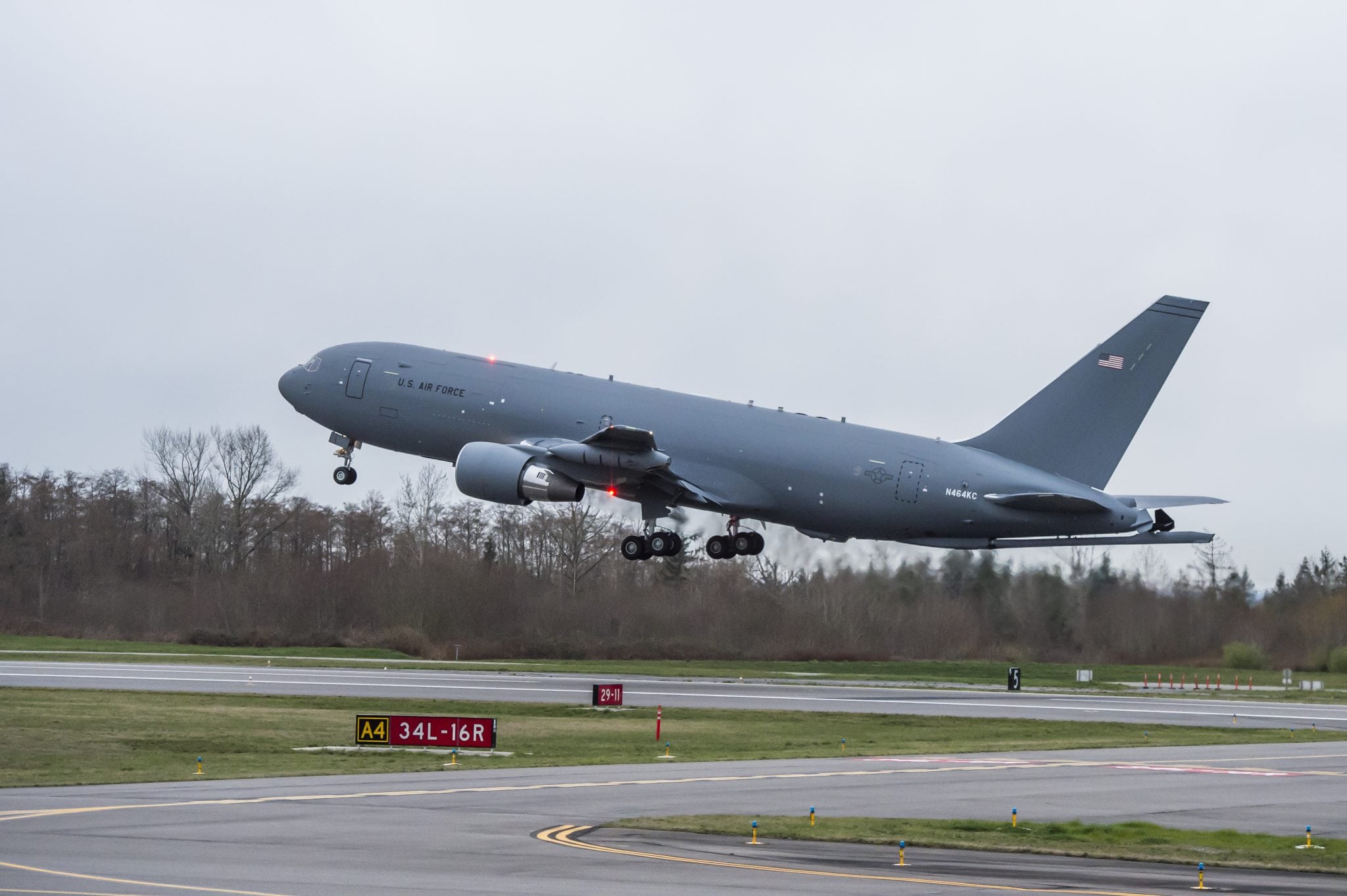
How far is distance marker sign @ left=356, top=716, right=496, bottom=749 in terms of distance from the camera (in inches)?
1193

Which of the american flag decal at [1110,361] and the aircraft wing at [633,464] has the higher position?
the american flag decal at [1110,361]

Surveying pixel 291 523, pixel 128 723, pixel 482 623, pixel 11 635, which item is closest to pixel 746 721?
pixel 128 723

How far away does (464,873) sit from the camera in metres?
14.9

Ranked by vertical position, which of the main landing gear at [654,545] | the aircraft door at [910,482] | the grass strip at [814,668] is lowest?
the grass strip at [814,668]

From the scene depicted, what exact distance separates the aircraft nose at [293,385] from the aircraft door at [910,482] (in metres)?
21.3

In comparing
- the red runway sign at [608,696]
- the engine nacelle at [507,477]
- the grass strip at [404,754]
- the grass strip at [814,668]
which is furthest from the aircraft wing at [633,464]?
the grass strip at [814,668]

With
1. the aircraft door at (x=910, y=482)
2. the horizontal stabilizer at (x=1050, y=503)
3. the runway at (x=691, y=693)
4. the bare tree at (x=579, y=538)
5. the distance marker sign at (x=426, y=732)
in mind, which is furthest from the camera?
the bare tree at (x=579, y=538)

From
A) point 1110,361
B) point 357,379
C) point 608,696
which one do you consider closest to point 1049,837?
point 608,696

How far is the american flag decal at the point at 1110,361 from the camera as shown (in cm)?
4500

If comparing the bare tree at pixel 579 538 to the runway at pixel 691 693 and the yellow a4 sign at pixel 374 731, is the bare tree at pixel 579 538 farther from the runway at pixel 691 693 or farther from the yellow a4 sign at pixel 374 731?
the yellow a4 sign at pixel 374 731

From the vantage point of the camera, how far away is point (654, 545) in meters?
50.2

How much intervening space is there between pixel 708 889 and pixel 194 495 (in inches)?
3767

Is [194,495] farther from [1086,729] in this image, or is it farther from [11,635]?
[1086,729]

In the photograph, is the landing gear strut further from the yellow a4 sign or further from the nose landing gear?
the yellow a4 sign
